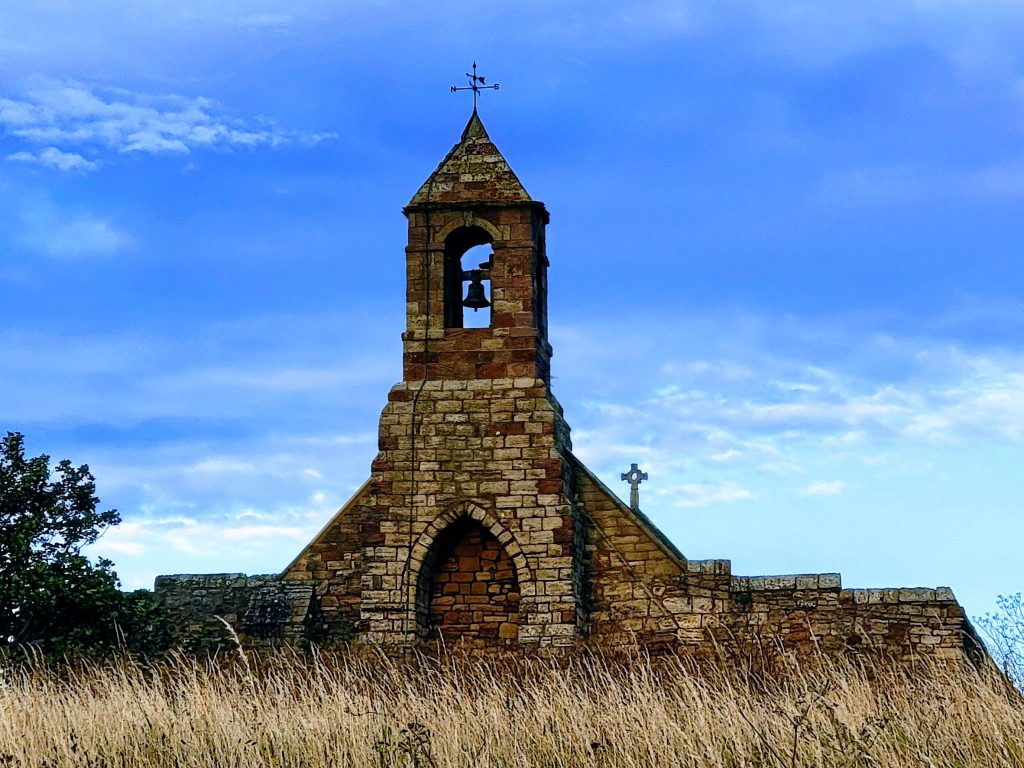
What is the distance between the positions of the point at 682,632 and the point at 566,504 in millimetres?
2158

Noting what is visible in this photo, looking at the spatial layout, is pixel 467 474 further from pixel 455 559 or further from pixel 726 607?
pixel 726 607

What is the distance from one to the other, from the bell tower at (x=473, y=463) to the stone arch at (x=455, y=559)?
0.06ft

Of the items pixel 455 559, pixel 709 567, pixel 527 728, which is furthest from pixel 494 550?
pixel 527 728

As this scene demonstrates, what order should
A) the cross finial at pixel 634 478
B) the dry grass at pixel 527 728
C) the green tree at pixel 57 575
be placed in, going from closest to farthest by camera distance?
the dry grass at pixel 527 728, the green tree at pixel 57 575, the cross finial at pixel 634 478

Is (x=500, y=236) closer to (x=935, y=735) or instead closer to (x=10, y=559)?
(x=10, y=559)

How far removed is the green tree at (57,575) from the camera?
61.1ft

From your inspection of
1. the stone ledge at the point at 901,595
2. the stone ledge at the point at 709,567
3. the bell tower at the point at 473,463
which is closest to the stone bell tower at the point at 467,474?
the bell tower at the point at 473,463

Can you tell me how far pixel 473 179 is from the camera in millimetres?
21359

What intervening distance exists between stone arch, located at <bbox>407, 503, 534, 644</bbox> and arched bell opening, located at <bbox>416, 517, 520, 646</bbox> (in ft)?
0.04

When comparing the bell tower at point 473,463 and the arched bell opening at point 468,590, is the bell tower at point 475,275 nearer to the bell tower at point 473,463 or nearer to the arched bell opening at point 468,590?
the bell tower at point 473,463

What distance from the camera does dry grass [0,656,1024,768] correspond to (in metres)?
10.5

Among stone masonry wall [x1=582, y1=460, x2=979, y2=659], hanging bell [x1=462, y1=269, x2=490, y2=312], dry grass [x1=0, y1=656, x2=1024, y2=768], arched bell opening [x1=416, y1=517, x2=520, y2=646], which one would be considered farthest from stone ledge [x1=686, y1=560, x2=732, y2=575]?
dry grass [x1=0, y1=656, x2=1024, y2=768]

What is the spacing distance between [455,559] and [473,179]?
16.7ft

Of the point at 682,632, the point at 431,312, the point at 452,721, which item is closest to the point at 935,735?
the point at 452,721
